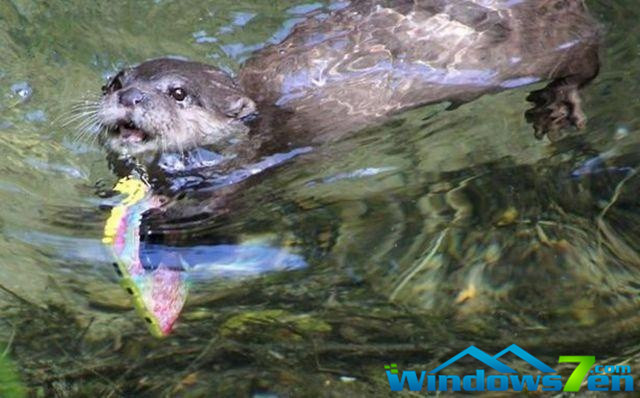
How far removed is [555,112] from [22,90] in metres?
2.48

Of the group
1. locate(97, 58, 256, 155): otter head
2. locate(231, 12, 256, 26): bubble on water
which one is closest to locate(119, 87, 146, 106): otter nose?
locate(97, 58, 256, 155): otter head

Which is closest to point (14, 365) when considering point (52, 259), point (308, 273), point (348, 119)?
point (52, 259)

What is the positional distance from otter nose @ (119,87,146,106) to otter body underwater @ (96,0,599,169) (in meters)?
0.27

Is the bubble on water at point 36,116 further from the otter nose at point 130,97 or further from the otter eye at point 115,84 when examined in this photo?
the otter nose at point 130,97

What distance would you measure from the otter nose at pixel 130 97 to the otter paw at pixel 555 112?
154cm

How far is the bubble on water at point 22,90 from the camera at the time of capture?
453 centimetres

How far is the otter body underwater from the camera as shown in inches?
151

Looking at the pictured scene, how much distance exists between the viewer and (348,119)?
3.92 meters

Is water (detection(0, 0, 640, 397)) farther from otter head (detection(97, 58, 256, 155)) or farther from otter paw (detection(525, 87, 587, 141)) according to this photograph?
otter head (detection(97, 58, 256, 155))

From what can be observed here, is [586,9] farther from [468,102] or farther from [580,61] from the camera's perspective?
[468,102]

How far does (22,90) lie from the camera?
4574mm

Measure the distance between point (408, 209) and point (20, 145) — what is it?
5.80ft

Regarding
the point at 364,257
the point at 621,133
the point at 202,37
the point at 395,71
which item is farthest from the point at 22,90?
the point at 621,133

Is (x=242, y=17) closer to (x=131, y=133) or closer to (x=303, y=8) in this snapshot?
(x=303, y=8)
